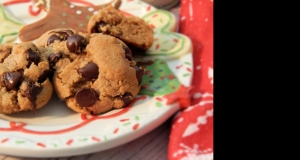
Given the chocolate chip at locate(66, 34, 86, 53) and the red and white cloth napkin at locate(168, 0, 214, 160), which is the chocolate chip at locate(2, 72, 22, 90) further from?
the red and white cloth napkin at locate(168, 0, 214, 160)

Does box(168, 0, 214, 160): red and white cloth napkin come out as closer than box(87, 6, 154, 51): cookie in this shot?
Yes

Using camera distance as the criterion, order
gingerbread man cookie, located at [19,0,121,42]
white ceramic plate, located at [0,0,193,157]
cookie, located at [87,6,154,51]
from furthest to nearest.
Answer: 1. gingerbread man cookie, located at [19,0,121,42]
2. cookie, located at [87,6,154,51]
3. white ceramic plate, located at [0,0,193,157]

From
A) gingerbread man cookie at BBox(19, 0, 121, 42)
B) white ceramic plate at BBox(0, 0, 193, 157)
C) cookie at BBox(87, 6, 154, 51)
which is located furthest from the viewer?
gingerbread man cookie at BBox(19, 0, 121, 42)

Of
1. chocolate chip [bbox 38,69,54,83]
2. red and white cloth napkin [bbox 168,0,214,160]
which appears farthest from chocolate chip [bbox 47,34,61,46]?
red and white cloth napkin [bbox 168,0,214,160]

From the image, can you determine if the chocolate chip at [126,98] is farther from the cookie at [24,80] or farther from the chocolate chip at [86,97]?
the cookie at [24,80]

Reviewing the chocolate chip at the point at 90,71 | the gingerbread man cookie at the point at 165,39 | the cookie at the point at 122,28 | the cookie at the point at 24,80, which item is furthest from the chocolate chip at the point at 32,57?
the gingerbread man cookie at the point at 165,39

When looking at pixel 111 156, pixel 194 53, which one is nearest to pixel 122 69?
pixel 111 156

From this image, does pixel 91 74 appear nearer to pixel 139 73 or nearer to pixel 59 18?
pixel 139 73

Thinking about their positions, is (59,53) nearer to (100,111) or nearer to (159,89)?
(100,111)
